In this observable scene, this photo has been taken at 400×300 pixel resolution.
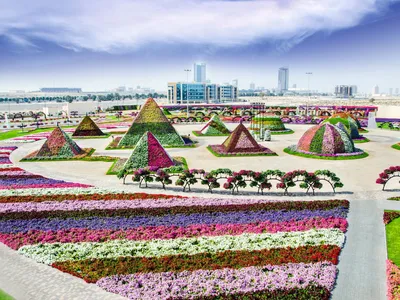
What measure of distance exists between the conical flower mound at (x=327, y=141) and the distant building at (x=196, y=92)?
106976 mm

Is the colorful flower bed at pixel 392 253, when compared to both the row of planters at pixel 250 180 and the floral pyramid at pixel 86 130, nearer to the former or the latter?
the row of planters at pixel 250 180

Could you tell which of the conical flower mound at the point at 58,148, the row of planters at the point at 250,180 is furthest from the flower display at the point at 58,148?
the row of planters at the point at 250,180

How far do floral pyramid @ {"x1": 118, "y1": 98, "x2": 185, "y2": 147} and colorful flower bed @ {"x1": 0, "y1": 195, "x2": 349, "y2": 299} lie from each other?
1844 centimetres

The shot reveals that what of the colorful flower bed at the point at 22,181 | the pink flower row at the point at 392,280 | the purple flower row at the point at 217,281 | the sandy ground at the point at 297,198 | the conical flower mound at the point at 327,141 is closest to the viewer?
the pink flower row at the point at 392,280

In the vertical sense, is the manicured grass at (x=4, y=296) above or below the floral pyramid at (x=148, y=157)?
below

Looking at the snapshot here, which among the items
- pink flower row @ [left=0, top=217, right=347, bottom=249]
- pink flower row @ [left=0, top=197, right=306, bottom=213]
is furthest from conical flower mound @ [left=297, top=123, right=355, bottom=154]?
pink flower row @ [left=0, top=217, right=347, bottom=249]

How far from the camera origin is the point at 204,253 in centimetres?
1424

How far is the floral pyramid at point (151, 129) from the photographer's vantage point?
130 ft

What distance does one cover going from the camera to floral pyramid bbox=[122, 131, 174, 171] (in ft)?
90.8

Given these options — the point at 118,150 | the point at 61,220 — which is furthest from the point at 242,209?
the point at 118,150

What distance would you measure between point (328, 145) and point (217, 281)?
25.5 metres

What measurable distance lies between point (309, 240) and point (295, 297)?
4.68m

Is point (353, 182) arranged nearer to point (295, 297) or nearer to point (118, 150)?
point (295, 297)

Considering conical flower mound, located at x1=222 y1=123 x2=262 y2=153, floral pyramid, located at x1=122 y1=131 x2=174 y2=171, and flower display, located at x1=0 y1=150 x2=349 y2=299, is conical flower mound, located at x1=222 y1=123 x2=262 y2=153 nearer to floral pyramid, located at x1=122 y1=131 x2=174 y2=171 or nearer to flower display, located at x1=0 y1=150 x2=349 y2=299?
floral pyramid, located at x1=122 y1=131 x2=174 y2=171
